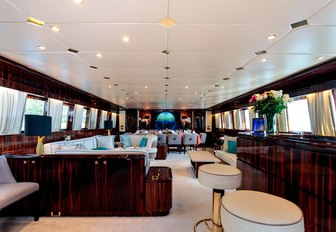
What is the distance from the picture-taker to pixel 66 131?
262 inches

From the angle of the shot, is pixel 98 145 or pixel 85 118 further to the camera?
pixel 85 118

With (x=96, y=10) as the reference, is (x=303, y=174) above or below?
below

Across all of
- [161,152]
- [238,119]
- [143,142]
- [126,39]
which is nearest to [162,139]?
[161,152]

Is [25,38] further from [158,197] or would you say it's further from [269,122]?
[269,122]

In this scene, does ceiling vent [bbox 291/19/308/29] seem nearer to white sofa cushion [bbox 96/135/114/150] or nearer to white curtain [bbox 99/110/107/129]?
white sofa cushion [bbox 96/135/114/150]

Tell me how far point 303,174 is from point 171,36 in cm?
224

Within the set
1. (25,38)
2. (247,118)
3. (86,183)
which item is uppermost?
(25,38)

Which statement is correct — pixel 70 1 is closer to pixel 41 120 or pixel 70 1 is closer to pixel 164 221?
pixel 41 120

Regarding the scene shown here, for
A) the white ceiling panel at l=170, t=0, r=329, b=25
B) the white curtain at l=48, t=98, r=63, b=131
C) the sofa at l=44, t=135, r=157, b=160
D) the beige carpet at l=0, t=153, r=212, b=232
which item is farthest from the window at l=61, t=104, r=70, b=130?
the white ceiling panel at l=170, t=0, r=329, b=25

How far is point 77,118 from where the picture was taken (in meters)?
7.43

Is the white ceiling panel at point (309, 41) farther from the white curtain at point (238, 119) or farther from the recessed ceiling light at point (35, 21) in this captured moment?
the white curtain at point (238, 119)

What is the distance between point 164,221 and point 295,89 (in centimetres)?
464

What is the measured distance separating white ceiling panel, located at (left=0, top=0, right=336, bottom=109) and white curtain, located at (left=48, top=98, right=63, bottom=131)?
1.47 meters

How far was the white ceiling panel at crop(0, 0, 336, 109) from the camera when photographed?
201 cm
